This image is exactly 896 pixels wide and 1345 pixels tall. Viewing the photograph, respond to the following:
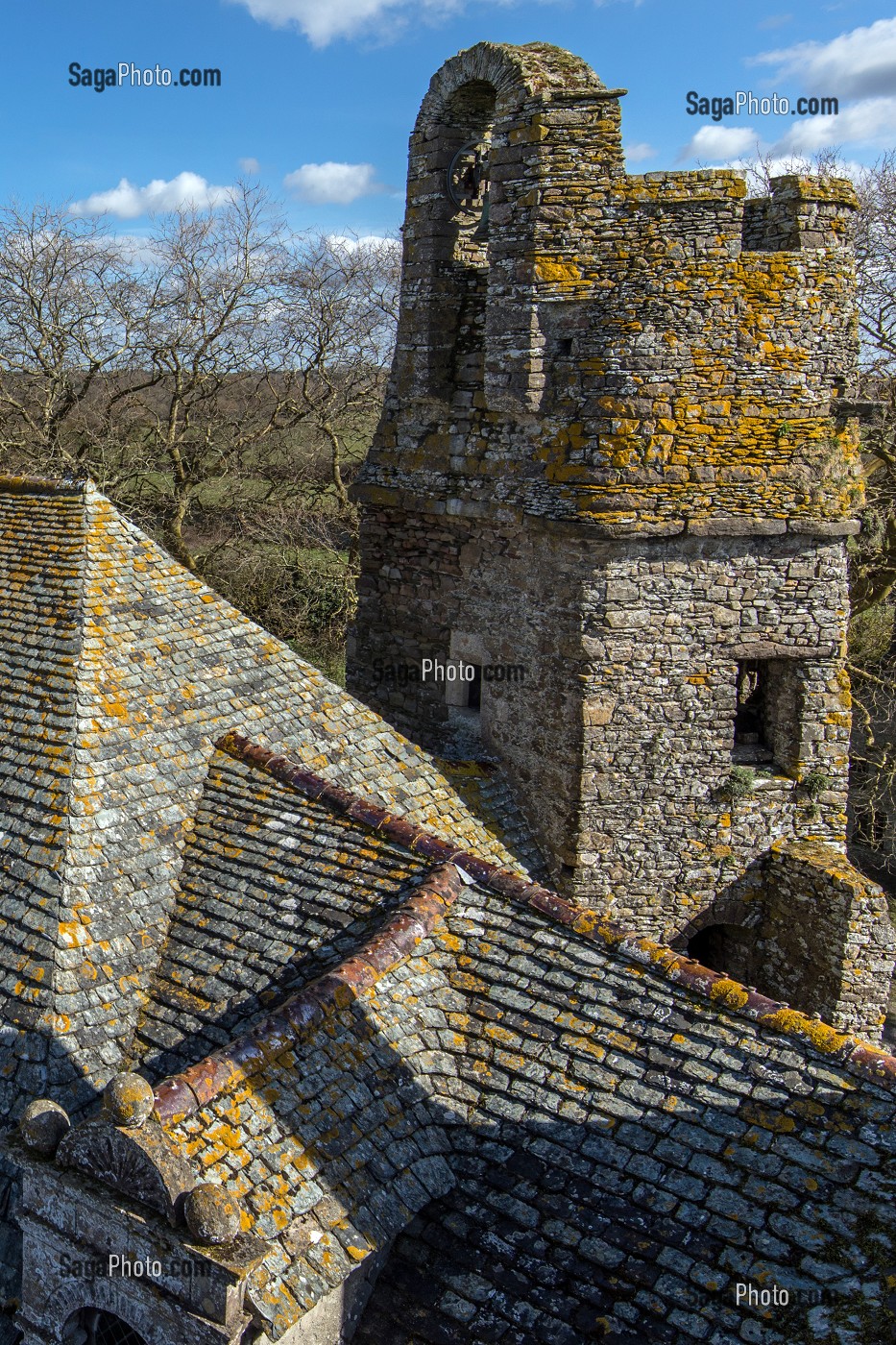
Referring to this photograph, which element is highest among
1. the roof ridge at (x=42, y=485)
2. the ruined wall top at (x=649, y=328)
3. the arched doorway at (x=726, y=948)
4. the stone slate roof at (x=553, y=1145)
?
the ruined wall top at (x=649, y=328)

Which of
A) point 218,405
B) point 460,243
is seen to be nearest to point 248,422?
point 218,405

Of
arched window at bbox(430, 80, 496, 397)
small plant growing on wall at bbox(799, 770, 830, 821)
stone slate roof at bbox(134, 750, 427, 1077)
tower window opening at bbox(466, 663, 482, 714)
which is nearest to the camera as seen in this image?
stone slate roof at bbox(134, 750, 427, 1077)

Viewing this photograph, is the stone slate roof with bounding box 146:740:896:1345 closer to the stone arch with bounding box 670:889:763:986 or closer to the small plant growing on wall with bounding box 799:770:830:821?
the stone arch with bounding box 670:889:763:986

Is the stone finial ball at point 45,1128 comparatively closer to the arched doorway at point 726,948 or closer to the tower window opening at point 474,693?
the tower window opening at point 474,693

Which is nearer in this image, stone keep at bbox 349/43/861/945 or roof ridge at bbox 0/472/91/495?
stone keep at bbox 349/43/861/945

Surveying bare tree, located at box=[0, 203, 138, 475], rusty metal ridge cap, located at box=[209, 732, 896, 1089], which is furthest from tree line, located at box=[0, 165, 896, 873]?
rusty metal ridge cap, located at box=[209, 732, 896, 1089]

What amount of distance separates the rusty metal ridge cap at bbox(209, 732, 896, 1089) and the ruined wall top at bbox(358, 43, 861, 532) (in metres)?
3.01

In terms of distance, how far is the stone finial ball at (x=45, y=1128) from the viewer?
5191 mm

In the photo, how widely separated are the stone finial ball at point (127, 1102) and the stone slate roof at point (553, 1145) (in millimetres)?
276

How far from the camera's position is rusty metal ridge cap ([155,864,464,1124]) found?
5352 mm

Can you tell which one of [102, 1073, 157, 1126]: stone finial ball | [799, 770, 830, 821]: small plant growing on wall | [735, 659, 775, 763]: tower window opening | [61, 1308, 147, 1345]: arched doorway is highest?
[735, 659, 775, 763]: tower window opening

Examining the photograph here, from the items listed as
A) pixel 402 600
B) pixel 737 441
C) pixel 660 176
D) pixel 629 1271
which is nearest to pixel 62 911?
pixel 629 1271

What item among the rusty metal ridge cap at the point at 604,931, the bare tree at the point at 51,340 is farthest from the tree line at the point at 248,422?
the rusty metal ridge cap at the point at 604,931

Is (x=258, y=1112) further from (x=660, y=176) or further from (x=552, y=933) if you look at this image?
(x=660, y=176)
